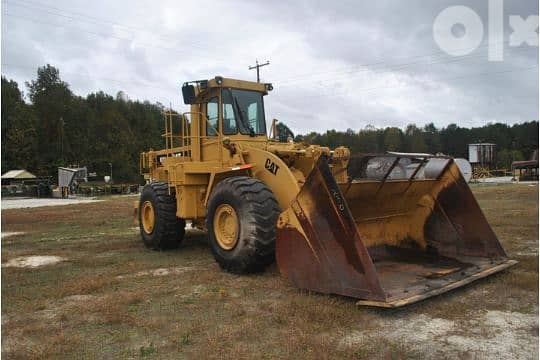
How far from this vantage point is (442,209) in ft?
23.2

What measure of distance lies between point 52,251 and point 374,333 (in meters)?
7.48

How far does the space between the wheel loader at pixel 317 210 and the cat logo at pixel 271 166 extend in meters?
0.03

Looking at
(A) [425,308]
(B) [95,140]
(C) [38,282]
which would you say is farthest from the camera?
(B) [95,140]

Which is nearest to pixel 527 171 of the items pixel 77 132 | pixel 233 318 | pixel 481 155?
pixel 481 155

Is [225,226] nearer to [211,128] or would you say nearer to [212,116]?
[211,128]

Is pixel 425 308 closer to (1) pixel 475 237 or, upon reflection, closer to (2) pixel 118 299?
(1) pixel 475 237

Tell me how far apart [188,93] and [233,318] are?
16.0 ft

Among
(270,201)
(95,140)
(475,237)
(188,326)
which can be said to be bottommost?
(188,326)

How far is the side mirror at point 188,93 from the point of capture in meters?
8.54

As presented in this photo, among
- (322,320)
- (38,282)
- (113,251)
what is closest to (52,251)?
(113,251)

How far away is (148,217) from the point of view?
9680 millimetres

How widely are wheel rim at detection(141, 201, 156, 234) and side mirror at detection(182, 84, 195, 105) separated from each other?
2201 millimetres

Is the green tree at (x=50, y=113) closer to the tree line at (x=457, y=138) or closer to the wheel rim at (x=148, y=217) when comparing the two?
the tree line at (x=457, y=138)

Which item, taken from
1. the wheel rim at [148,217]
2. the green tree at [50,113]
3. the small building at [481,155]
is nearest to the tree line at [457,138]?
the small building at [481,155]
